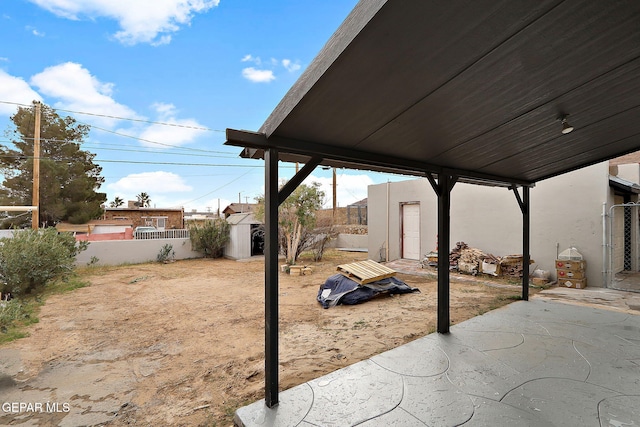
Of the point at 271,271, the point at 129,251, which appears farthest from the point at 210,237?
the point at 271,271

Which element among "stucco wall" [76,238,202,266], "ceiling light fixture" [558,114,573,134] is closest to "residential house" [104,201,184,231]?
"stucco wall" [76,238,202,266]

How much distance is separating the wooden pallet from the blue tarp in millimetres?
95

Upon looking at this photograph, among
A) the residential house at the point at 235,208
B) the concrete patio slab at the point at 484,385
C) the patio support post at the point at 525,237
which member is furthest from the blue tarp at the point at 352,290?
the residential house at the point at 235,208

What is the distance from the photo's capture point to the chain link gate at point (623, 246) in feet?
20.2

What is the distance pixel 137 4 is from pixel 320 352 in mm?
8638

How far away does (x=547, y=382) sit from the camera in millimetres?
2516

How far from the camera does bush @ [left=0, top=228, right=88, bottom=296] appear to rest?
225 inches

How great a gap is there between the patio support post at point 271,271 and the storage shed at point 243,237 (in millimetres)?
10219

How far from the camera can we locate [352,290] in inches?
223

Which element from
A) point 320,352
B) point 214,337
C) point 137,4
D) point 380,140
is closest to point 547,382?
point 320,352

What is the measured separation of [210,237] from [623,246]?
528 inches

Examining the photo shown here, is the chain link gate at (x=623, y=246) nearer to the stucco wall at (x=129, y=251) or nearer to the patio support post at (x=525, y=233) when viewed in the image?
the patio support post at (x=525, y=233)

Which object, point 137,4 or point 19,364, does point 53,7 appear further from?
point 19,364

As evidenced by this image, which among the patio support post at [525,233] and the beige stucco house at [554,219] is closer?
the patio support post at [525,233]
